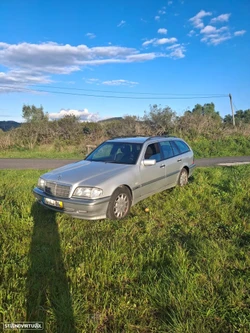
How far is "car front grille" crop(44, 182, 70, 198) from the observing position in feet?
14.8

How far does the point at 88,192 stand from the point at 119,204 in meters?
0.72

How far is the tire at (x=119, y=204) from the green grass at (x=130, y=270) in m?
0.18

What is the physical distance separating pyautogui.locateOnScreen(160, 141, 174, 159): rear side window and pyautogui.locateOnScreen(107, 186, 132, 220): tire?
187 centimetres

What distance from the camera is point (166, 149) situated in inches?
257

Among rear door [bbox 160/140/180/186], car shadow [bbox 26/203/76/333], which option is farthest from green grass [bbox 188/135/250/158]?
car shadow [bbox 26/203/76/333]

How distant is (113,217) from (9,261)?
6.34 ft

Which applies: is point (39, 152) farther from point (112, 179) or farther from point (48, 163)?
point (112, 179)

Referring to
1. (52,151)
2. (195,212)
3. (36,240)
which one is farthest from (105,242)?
(52,151)

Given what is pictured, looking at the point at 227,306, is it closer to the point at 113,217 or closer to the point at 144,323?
the point at 144,323

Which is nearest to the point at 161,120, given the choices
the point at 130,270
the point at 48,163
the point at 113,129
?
the point at 113,129

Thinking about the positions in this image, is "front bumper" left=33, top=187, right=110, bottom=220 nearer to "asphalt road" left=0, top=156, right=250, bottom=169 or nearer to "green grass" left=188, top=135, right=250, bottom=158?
"asphalt road" left=0, top=156, right=250, bottom=169

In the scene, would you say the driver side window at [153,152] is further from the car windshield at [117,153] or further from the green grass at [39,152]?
the green grass at [39,152]

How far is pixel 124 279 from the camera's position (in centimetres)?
291

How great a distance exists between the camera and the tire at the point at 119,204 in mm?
4582
